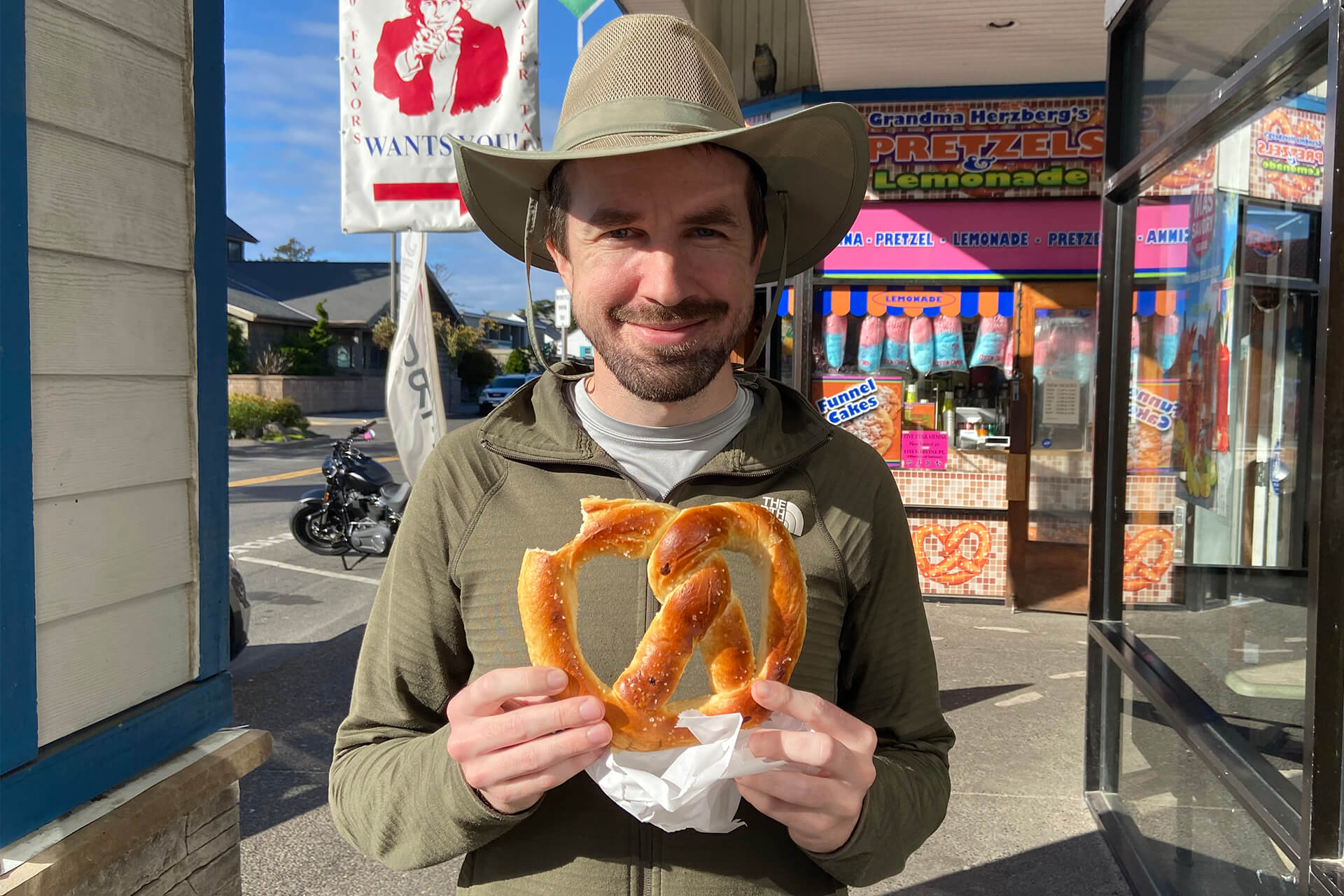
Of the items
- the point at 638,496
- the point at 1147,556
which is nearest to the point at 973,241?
the point at 1147,556

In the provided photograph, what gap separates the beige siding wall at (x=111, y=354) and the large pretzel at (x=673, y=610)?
1.32 m

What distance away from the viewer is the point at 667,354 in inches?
60.1

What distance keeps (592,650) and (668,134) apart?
34.0 inches

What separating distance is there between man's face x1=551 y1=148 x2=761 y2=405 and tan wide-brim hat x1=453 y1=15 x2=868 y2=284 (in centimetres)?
7

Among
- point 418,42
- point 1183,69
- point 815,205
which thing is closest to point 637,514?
point 815,205

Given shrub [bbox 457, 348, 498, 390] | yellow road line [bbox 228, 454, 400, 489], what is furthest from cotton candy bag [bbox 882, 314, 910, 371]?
shrub [bbox 457, 348, 498, 390]

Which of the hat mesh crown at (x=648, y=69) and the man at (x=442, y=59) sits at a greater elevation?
the man at (x=442, y=59)

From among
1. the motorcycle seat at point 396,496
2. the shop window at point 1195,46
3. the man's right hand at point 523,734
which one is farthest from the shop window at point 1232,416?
the motorcycle seat at point 396,496

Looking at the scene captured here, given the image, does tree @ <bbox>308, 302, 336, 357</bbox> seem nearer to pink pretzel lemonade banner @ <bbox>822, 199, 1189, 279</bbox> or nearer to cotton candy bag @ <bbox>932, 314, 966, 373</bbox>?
pink pretzel lemonade banner @ <bbox>822, 199, 1189, 279</bbox>

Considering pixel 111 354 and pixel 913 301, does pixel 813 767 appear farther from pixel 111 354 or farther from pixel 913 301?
pixel 913 301

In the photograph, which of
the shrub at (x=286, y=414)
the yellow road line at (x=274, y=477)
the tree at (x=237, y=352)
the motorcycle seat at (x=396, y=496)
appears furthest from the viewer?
the tree at (x=237, y=352)

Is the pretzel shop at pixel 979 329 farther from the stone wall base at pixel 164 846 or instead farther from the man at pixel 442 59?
the stone wall base at pixel 164 846

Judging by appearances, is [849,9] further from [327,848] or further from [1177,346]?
[327,848]

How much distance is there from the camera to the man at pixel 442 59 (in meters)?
4.32
